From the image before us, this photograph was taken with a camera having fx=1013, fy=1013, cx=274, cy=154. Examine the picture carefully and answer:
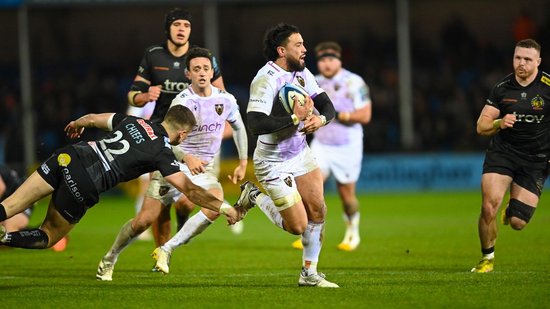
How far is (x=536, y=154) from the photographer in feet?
35.9

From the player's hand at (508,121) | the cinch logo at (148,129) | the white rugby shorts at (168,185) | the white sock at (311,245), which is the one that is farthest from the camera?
the white rugby shorts at (168,185)

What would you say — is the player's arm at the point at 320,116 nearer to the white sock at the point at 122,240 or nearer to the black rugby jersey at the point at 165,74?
the white sock at the point at 122,240

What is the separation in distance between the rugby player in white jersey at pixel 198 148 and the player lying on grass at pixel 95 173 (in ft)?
3.99

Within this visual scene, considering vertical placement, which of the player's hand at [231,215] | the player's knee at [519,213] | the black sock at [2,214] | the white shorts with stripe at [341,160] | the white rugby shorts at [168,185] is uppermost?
the black sock at [2,214]

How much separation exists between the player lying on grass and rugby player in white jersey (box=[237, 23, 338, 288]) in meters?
0.55

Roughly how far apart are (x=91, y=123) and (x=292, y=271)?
9.56 feet

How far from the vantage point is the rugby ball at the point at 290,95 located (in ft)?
31.7

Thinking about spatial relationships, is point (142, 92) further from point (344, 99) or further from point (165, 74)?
point (344, 99)

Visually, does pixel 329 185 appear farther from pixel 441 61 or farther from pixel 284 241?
pixel 284 241

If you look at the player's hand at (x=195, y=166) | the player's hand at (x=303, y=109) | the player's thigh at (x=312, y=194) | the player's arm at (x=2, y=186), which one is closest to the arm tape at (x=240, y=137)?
the player's hand at (x=195, y=166)

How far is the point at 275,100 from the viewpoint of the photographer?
385 inches

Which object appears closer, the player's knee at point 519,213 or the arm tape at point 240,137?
the player's knee at point 519,213

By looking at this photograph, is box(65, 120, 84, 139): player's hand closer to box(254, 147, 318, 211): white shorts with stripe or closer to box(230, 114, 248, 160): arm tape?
box(254, 147, 318, 211): white shorts with stripe

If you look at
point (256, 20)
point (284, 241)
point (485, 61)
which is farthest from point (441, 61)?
point (284, 241)
